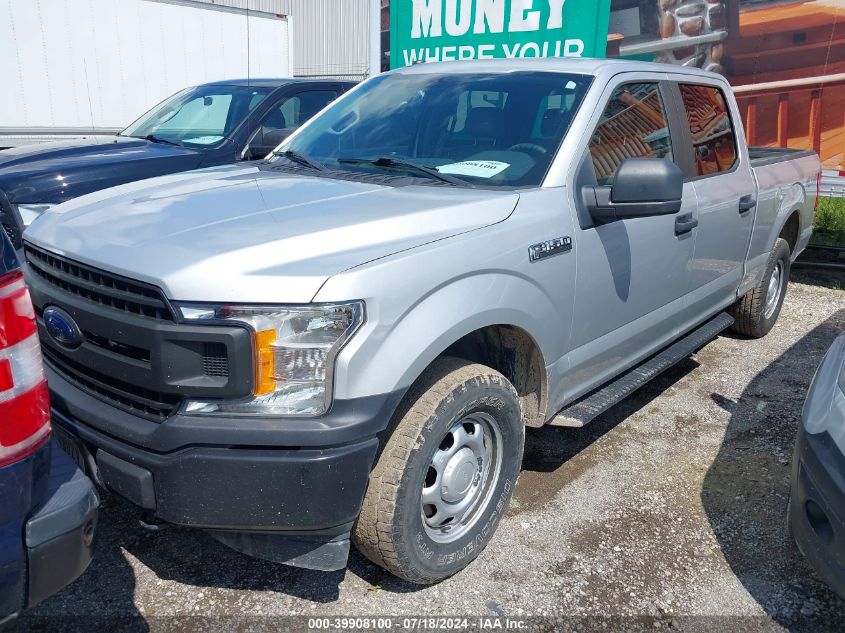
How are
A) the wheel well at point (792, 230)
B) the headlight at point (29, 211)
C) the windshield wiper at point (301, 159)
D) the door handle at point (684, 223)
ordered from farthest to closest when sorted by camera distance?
1. the wheel well at point (792, 230)
2. the headlight at point (29, 211)
3. the door handle at point (684, 223)
4. the windshield wiper at point (301, 159)

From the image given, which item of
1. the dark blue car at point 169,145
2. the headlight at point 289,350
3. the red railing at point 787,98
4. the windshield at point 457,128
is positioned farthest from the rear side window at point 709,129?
the red railing at point 787,98

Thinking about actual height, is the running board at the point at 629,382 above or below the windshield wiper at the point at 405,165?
below

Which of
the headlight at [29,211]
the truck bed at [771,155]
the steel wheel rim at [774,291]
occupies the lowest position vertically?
the steel wheel rim at [774,291]

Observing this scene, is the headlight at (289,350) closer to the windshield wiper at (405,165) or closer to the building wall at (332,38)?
the windshield wiper at (405,165)

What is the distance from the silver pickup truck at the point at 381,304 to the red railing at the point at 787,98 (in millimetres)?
5392

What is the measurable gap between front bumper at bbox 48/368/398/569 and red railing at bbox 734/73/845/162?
805cm

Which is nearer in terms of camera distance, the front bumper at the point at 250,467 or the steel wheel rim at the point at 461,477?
the front bumper at the point at 250,467

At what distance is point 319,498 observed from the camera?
2.22 meters

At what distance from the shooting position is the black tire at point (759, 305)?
5523mm

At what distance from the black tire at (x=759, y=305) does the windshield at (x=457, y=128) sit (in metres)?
2.79

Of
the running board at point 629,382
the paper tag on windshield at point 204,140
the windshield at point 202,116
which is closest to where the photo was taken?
the running board at point 629,382

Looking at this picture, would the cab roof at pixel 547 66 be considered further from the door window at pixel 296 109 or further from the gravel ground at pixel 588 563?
the door window at pixel 296 109

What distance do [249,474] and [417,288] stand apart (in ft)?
2.46

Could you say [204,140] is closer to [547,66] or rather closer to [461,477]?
[547,66]
